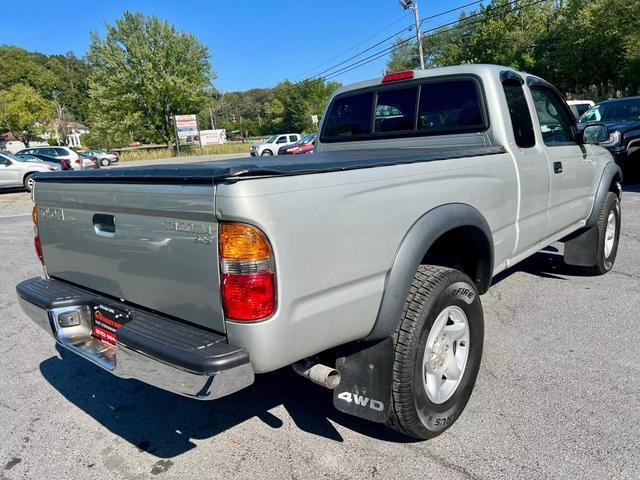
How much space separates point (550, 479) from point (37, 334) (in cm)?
414

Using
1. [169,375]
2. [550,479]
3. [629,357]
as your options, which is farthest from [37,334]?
[629,357]

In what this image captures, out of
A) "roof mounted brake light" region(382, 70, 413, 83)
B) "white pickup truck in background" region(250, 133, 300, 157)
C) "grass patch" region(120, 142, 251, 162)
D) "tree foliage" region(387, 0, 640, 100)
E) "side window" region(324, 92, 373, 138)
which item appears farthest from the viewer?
"grass patch" region(120, 142, 251, 162)

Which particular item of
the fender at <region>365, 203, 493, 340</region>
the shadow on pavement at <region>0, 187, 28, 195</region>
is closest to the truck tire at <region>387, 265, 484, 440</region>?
the fender at <region>365, 203, 493, 340</region>

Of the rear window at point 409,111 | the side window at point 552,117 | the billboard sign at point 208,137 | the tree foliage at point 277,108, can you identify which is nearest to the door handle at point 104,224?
the rear window at point 409,111

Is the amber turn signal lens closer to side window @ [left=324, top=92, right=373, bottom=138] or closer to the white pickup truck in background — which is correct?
side window @ [left=324, top=92, right=373, bottom=138]

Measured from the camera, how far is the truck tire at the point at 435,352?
2324 mm

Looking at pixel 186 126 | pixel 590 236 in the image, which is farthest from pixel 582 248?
pixel 186 126

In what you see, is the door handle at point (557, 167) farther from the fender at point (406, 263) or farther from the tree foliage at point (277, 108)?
the tree foliage at point (277, 108)

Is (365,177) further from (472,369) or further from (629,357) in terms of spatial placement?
(629,357)

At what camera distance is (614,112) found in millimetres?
11359

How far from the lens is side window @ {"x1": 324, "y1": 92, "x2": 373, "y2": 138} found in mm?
4254

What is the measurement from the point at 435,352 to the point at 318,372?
0.69 m

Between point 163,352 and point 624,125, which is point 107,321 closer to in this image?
point 163,352

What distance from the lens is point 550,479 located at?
88.7 inches
